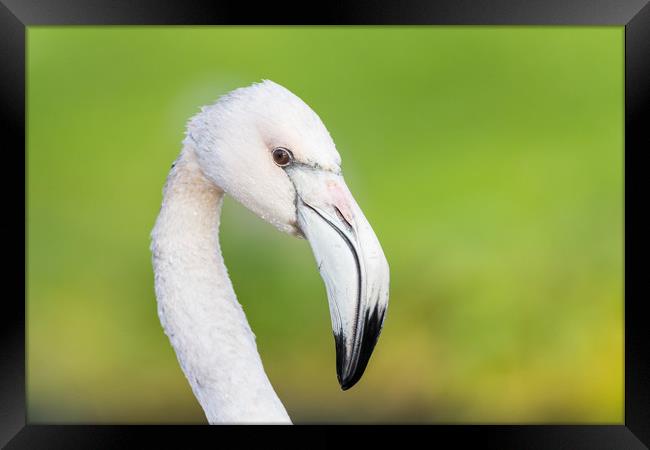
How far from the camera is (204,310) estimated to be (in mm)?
1822

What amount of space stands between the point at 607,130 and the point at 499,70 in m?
0.47

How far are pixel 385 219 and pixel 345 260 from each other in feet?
4.16

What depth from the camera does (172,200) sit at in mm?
1882

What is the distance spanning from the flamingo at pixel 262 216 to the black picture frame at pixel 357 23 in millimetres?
535

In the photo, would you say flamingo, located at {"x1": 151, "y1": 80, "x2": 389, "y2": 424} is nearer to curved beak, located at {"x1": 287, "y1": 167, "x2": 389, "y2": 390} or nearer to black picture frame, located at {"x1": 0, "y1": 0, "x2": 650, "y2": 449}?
curved beak, located at {"x1": 287, "y1": 167, "x2": 389, "y2": 390}

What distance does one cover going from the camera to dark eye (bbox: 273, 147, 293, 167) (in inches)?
68.2

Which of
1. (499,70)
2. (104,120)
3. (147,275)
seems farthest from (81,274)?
(499,70)

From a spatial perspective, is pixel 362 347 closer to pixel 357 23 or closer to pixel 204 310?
pixel 204 310

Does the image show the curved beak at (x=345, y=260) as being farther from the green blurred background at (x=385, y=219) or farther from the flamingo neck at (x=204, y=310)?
the green blurred background at (x=385, y=219)

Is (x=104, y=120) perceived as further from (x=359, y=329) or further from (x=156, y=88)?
(x=359, y=329)

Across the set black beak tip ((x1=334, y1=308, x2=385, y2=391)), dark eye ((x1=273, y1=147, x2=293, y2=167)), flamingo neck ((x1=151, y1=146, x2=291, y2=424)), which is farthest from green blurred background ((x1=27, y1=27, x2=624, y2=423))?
black beak tip ((x1=334, y1=308, x2=385, y2=391))

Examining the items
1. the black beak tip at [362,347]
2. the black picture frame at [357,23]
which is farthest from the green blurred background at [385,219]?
the black beak tip at [362,347]

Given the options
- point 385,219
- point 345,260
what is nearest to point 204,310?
point 345,260

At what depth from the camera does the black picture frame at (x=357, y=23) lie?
2309mm
